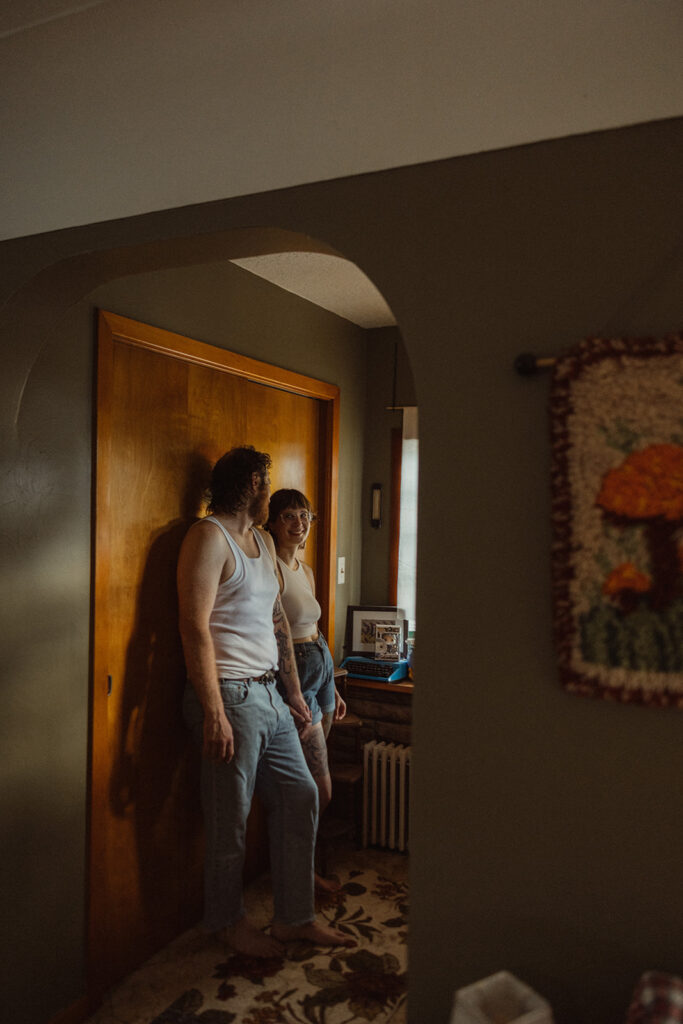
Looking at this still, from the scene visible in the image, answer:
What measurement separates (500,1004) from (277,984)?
1646 mm

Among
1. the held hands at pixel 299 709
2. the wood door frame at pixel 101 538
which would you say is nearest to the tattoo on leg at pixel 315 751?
Result: the held hands at pixel 299 709

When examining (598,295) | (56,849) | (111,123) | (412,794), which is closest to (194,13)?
(111,123)

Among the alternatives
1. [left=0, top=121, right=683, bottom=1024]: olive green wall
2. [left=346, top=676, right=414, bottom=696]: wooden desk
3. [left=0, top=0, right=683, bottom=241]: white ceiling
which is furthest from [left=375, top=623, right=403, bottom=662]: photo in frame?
[left=0, top=0, right=683, bottom=241]: white ceiling

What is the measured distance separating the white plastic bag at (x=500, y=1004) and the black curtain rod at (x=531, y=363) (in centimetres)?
90

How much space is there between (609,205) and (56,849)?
213 cm

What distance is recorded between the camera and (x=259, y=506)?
2619 millimetres

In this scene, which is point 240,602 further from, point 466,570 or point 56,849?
point 466,570

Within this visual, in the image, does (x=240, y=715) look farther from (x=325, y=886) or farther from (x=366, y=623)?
(x=366, y=623)

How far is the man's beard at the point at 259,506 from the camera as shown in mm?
2572

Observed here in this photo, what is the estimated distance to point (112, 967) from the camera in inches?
91.7

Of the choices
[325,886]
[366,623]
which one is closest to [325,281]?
[366,623]

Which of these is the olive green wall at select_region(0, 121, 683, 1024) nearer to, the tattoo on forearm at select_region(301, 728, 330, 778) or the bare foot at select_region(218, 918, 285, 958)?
the bare foot at select_region(218, 918, 285, 958)

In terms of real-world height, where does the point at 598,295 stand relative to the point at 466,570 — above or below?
above

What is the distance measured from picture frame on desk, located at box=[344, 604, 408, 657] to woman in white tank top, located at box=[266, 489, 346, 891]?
A: 1.92 feet
